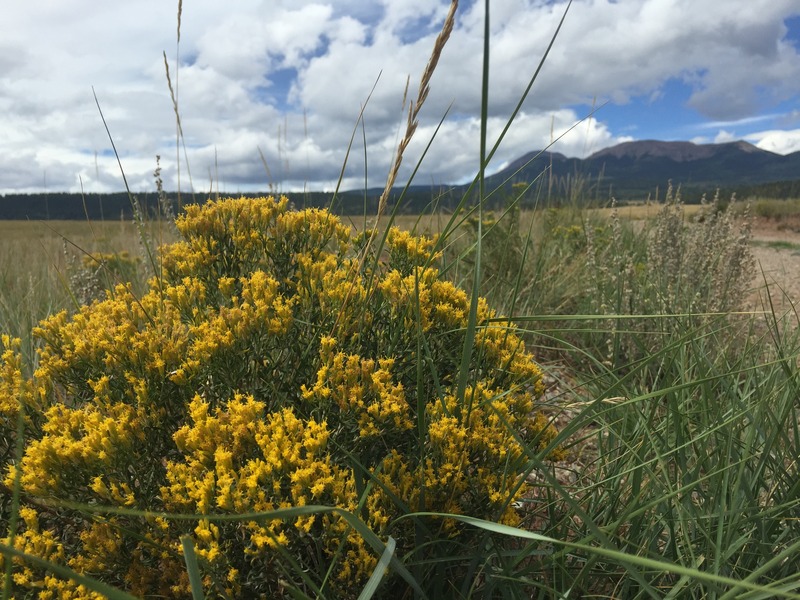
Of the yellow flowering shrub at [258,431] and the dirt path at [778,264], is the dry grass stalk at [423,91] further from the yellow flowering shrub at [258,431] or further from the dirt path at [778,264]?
the dirt path at [778,264]

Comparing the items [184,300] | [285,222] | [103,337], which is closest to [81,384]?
[103,337]

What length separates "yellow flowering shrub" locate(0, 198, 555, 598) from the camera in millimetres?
1333

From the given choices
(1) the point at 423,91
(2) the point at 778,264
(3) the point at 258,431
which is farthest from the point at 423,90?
(2) the point at 778,264

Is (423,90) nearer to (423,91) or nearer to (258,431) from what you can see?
(423,91)

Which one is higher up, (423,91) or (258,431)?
(423,91)

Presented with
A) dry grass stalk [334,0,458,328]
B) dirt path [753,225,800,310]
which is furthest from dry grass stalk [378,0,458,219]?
dirt path [753,225,800,310]

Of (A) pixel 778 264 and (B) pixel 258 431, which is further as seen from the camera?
(A) pixel 778 264

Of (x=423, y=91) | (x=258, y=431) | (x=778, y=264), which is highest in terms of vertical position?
(x=423, y=91)

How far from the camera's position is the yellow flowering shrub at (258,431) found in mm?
1333

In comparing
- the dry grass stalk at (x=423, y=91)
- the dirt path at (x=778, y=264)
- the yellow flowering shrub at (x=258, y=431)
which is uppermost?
the dry grass stalk at (x=423, y=91)

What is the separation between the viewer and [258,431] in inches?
56.4

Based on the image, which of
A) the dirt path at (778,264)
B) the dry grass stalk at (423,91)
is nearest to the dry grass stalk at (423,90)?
the dry grass stalk at (423,91)

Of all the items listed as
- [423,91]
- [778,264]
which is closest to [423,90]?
[423,91]

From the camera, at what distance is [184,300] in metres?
1.99
